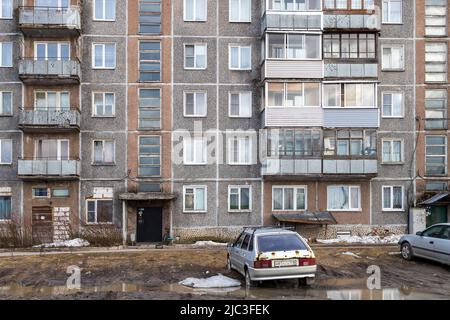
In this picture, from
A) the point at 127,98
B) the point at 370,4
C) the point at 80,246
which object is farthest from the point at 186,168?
the point at 370,4

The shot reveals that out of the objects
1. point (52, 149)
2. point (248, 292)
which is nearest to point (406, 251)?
point (248, 292)

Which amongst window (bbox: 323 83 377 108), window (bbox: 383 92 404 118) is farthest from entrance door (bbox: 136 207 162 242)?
window (bbox: 383 92 404 118)

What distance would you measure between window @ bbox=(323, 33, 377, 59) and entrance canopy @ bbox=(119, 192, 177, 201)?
11632 mm

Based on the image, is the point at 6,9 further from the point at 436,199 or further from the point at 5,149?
the point at 436,199

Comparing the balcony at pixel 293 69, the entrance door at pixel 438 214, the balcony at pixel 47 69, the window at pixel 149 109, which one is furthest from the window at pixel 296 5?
the entrance door at pixel 438 214

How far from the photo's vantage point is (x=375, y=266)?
14828 millimetres

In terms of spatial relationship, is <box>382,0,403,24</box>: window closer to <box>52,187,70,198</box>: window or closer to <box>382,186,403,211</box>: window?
<box>382,186,403,211</box>: window

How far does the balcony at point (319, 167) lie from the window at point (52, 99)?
454 inches

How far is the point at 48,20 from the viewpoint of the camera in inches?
925

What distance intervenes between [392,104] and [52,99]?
Answer: 62.2 feet

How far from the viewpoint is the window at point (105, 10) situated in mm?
24719

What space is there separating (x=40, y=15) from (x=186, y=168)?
11116mm

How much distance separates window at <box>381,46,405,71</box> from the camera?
25297 millimetres

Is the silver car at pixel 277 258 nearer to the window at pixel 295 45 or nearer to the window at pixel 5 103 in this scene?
the window at pixel 295 45
